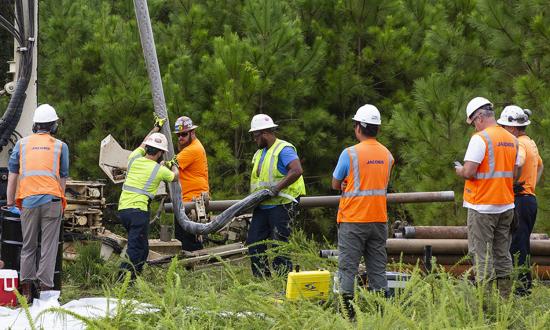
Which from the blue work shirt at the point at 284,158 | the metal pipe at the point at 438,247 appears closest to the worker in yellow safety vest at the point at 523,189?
the metal pipe at the point at 438,247

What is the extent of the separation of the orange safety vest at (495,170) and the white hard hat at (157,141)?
3.28m

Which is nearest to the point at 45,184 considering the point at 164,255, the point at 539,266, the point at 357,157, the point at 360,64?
the point at 164,255

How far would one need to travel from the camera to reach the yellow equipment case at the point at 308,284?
6508mm

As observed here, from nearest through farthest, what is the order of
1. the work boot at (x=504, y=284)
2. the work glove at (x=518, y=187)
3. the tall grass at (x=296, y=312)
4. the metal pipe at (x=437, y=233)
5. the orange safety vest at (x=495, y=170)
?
1. the tall grass at (x=296, y=312)
2. the orange safety vest at (x=495, y=170)
3. the work boot at (x=504, y=284)
4. the work glove at (x=518, y=187)
5. the metal pipe at (x=437, y=233)

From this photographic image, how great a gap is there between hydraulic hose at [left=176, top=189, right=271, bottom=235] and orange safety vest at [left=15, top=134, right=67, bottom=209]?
1.82 metres

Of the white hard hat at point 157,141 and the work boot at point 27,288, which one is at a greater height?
the white hard hat at point 157,141

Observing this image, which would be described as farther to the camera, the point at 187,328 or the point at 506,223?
the point at 506,223

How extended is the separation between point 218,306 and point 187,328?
43 centimetres

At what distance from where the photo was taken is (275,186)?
344 inches

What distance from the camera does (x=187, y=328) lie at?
5.29 meters

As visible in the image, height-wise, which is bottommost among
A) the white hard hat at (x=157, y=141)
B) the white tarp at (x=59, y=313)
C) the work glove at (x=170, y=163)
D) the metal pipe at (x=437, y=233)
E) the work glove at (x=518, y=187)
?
the white tarp at (x=59, y=313)

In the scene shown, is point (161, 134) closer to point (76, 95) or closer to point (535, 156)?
point (535, 156)

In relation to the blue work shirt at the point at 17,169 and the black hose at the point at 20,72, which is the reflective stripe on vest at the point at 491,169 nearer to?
the blue work shirt at the point at 17,169

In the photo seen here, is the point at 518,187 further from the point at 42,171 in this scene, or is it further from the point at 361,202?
the point at 42,171
